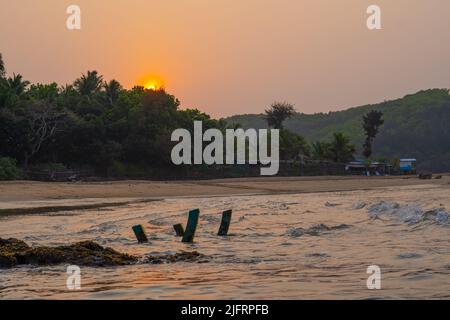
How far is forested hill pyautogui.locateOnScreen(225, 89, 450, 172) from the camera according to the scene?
124 m

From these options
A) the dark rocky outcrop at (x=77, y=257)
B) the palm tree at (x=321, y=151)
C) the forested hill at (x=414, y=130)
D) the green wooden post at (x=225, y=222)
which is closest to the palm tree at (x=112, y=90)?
the palm tree at (x=321, y=151)

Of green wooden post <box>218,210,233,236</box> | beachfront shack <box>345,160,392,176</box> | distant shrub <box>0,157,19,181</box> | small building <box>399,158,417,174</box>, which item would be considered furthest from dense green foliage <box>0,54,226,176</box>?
green wooden post <box>218,210,233,236</box>

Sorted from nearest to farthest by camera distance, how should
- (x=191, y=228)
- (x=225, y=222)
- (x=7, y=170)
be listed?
(x=191, y=228) < (x=225, y=222) < (x=7, y=170)

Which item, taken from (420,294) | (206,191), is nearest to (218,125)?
(206,191)

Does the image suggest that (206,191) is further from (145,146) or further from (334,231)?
(334,231)

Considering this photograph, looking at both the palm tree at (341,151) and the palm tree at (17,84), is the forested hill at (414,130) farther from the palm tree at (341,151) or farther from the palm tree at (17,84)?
the palm tree at (17,84)

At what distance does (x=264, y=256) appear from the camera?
11617 mm

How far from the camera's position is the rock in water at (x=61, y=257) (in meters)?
10.8

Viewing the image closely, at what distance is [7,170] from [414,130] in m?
106

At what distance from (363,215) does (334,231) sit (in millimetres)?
4351

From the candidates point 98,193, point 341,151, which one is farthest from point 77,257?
point 341,151

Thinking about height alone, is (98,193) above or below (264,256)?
above

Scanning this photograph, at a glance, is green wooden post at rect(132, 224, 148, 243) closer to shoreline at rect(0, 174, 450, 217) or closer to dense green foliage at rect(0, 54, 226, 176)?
shoreline at rect(0, 174, 450, 217)

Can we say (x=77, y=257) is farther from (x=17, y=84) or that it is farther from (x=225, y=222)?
(x=17, y=84)
